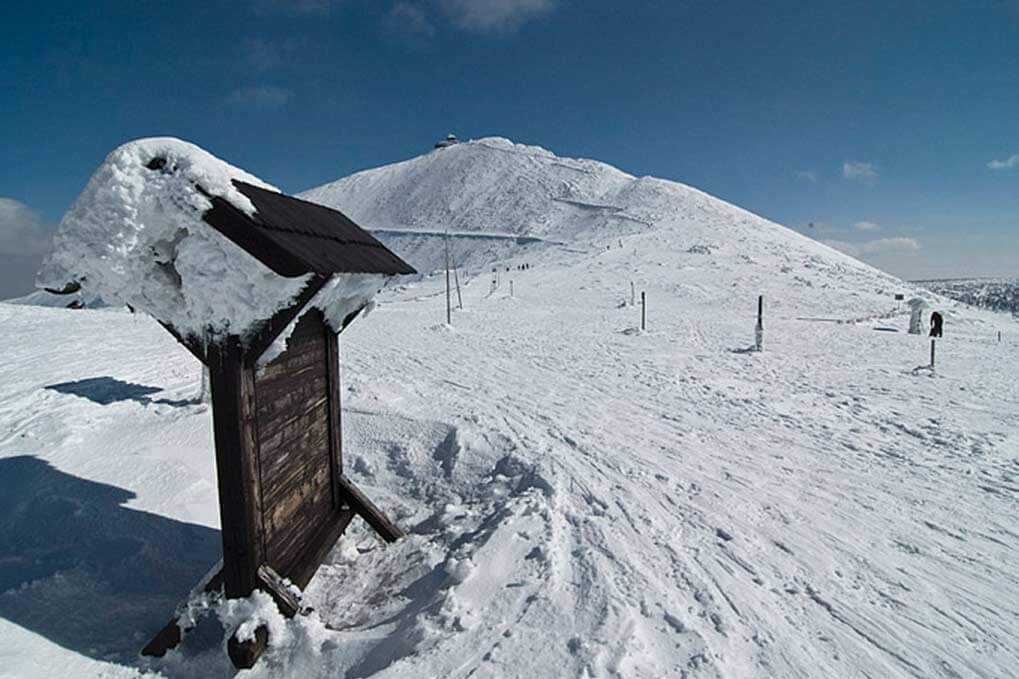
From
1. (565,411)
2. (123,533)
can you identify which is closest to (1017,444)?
(565,411)

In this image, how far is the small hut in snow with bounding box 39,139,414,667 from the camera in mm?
2953

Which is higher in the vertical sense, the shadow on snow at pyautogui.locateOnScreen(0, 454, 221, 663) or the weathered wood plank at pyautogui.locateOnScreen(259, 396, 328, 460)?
the weathered wood plank at pyautogui.locateOnScreen(259, 396, 328, 460)

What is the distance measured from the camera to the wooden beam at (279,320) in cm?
308

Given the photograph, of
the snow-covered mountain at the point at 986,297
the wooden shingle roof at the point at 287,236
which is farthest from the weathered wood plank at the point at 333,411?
the snow-covered mountain at the point at 986,297

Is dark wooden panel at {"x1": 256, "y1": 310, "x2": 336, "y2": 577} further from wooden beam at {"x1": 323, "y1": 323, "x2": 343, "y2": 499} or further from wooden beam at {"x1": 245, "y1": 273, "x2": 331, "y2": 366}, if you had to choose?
wooden beam at {"x1": 245, "y1": 273, "x2": 331, "y2": 366}

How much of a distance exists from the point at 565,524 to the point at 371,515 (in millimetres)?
1946

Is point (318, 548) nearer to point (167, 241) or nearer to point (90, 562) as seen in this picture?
point (90, 562)

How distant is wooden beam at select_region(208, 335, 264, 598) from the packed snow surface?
311mm

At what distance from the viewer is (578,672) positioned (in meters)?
2.75

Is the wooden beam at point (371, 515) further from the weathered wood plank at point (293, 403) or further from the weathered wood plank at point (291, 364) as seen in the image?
the weathered wood plank at point (291, 364)

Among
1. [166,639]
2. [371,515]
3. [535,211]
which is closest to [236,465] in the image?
[166,639]

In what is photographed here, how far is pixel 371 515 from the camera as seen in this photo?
4902 millimetres

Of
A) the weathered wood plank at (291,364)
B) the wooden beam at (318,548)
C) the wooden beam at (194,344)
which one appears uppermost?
the wooden beam at (194,344)

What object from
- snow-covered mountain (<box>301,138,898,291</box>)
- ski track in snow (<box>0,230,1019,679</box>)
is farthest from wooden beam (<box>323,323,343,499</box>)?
snow-covered mountain (<box>301,138,898,291</box>)
